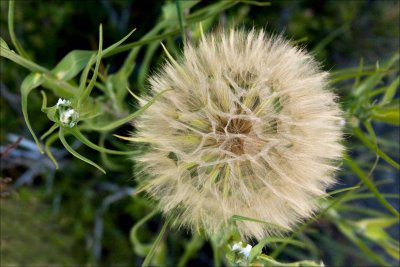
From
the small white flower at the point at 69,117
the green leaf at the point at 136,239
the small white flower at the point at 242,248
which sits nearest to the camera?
the small white flower at the point at 69,117

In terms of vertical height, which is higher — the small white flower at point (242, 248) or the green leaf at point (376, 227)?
the small white flower at point (242, 248)

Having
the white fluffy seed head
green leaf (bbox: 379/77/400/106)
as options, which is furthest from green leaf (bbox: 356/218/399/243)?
the white fluffy seed head

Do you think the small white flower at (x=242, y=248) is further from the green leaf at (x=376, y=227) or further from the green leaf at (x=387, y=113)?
the green leaf at (x=376, y=227)

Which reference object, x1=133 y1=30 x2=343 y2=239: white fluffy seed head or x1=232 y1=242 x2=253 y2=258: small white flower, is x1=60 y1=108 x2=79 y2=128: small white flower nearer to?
x1=133 y1=30 x2=343 y2=239: white fluffy seed head

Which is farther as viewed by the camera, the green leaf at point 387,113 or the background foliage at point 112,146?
the background foliage at point 112,146

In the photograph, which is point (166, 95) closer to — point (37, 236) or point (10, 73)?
point (37, 236)

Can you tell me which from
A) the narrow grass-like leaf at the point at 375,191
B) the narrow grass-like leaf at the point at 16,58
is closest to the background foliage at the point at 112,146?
the narrow grass-like leaf at the point at 375,191

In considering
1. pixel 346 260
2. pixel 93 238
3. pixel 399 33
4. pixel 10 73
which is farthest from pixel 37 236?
pixel 399 33

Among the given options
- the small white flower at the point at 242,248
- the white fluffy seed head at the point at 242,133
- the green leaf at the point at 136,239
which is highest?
the white fluffy seed head at the point at 242,133
